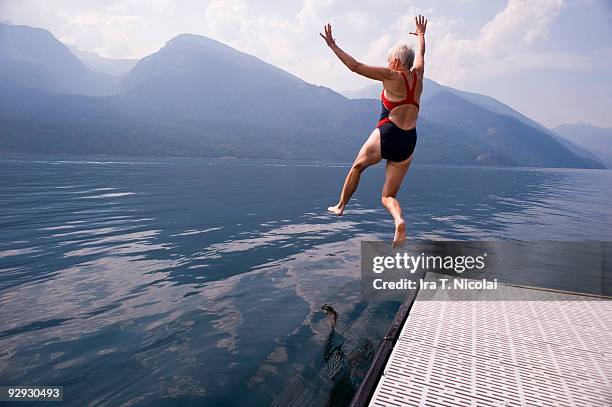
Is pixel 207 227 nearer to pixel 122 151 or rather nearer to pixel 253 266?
pixel 253 266

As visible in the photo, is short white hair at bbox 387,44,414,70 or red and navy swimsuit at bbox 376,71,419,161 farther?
short white hair at bbox 387,44,414,70

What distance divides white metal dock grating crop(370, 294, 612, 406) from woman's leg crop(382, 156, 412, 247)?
6.74 feet

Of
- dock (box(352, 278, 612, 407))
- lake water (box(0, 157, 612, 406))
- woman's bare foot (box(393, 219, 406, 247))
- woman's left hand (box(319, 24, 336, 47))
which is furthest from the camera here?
lake water (box(0, 157, 612, 406))

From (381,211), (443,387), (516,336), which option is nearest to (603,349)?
(516,336)

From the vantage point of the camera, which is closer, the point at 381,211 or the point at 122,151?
the point at 381,211

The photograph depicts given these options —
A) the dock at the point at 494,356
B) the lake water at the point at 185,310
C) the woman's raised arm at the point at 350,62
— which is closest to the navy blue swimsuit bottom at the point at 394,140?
the woman's raised arm at the point at 350,62

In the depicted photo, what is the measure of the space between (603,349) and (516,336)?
51.2 inches

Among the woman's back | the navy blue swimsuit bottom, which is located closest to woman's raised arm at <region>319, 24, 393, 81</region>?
the woman's back

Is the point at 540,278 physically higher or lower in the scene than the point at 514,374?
lower

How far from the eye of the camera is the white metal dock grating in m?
4.46

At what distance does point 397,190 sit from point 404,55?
170 centimetres

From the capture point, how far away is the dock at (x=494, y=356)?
14.6ft

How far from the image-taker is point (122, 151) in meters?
136

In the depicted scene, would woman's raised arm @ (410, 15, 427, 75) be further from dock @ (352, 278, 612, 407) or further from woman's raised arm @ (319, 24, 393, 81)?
dock @ (352, 278, 612, 407)
